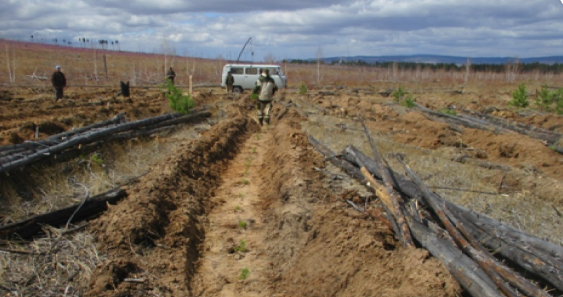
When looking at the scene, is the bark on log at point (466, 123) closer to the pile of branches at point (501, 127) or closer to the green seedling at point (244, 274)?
the pile of branches at point (501, 127)

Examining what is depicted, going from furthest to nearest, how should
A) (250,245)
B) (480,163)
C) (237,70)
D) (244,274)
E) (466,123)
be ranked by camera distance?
(237,70), (466,123), (480,163), (250,245), (244,274)

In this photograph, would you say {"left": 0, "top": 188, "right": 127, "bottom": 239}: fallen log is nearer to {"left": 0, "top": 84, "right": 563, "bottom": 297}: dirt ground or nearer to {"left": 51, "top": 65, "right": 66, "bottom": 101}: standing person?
{"left": 0, "top": 84, "right": 563, "bottom": 297}: dirt ground

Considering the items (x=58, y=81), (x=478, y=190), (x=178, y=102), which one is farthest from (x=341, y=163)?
(x=58, y=81)

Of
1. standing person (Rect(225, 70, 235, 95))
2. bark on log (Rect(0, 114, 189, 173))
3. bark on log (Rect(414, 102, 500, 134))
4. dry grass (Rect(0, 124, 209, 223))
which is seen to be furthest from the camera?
standing person (Rect(225, 70, 235, 95))

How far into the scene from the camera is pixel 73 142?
7426mm

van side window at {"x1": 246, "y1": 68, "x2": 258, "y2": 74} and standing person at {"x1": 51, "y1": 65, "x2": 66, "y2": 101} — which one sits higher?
van side window at {"x1": 246, "y1": 68, "x2": 258, "y2": 74}

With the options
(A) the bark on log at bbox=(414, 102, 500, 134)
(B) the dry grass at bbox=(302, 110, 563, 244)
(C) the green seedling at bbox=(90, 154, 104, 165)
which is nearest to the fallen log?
(C) the green seedling at bbox=(90, 154, 104, 165)

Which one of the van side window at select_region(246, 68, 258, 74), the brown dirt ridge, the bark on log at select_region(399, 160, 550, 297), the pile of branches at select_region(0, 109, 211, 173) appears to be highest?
the van side window at select_region(246, 68, 258, 74)

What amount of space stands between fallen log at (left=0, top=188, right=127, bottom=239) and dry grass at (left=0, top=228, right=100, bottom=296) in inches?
5.6

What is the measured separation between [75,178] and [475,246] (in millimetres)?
6010

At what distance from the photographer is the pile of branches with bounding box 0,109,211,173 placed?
6082 millimetres

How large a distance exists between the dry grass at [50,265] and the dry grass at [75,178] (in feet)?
3.21

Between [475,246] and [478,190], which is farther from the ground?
[475,246]

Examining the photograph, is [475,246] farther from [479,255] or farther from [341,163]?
[341,163]
